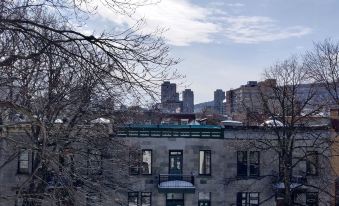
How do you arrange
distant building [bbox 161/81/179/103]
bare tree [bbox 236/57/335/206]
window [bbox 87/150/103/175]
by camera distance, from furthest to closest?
1. bare tree [bbox 236/57/335/206]
2. window [bbox 87/150/103/175]
3. distant building [bbox 161/81/179/103]

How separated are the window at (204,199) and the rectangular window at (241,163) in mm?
2248

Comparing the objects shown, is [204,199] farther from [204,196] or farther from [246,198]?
[246,198]

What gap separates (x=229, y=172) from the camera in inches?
1283

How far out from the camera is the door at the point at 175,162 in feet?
106

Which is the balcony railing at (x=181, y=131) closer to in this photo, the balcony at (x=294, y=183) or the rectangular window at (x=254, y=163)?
the rectangular window at (x=254, y=163)

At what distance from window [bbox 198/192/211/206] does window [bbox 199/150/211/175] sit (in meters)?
1.23

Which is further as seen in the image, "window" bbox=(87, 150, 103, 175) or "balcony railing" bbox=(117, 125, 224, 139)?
"balcony railing" bbox=(117, 125, 224, 139)

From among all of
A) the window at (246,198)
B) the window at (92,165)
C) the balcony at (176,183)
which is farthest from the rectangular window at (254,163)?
the window at (92,165)

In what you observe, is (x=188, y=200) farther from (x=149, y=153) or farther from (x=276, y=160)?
(x=276, y=160)

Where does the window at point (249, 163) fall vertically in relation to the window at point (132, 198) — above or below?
above

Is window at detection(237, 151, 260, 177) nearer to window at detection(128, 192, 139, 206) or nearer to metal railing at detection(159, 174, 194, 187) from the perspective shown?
metal railing at detection(159, 174, 194, 187)

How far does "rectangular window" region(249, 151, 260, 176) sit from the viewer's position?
32500 mm

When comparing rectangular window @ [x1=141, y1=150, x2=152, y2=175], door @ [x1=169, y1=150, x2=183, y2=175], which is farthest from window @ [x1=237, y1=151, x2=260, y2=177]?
rectangular window @ [x1=141, y1=150, x2=152, y2=175]

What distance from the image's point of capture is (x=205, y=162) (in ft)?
107
